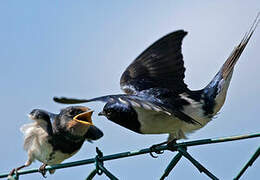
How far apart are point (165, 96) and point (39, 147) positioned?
678mm

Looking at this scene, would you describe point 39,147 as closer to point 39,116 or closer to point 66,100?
point 39,116

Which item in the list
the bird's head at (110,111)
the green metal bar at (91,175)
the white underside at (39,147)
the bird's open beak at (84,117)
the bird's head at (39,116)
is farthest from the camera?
the bird's head at (39,116)

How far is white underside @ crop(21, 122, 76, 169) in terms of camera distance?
3.16 metres

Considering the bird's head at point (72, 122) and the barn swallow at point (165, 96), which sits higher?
the barn swallow at point (165, 96)

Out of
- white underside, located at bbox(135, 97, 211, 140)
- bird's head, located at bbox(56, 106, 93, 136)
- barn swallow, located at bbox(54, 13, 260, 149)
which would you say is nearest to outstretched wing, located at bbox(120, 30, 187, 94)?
barn swallow, located at bbox(54, 13, 260, 149)

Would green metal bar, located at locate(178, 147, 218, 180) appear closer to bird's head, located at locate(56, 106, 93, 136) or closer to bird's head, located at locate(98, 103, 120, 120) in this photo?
bird's head, located at locate(98, 103, 120, 120)

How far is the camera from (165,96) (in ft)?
9.80

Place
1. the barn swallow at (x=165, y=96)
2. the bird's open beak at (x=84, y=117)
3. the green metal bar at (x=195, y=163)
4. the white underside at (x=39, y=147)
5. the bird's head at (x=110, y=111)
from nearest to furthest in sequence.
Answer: the green metal bar at (x=195, y=163), the barn swallow at (x=165, y=96), the bird's head at (x=110, y=111), the bird's open beak at (x=84, y=117), the white underside at (x=39, y=147)

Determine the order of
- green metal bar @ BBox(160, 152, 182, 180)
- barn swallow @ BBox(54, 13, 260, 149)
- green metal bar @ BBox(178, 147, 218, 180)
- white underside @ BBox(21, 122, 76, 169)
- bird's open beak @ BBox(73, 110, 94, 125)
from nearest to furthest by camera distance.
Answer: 1. green metal bar @ BBox(178, 147, 218, 180)
2. green metal bar @ BBox(160, 152, 182, 180)
3. barn swallow @ BBox(54, 13, 260, 149)
4. bird's open beak @ BBox(73, 110, 94, 125)
5. white underside @ BBox(21, 122, 76, 169)

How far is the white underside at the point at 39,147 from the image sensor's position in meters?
3.16

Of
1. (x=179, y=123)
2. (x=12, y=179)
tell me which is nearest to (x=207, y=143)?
(x=12, y=179)

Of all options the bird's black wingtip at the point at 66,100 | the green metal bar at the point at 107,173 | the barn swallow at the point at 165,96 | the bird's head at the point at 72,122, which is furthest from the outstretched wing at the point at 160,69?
the green metal bar at the point at 107,173

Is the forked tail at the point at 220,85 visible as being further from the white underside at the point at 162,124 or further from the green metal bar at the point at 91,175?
the green metal bar at the point at 91,175

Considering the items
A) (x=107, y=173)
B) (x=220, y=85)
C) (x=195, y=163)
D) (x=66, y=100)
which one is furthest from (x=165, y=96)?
(x=195, y=163)
